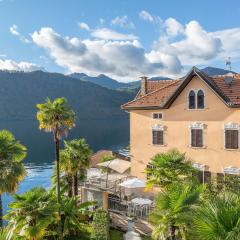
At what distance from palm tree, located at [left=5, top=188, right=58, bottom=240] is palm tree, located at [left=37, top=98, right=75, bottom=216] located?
6348 mm

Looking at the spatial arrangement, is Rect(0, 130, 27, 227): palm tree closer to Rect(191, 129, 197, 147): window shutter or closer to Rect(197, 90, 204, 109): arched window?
Rect(191, 129, 197, 147): window shutter

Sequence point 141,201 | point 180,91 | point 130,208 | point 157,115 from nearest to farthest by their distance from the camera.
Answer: point 141,201 → point 130,208 → point 180,91 → point 157,115

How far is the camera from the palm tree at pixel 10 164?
2481cm

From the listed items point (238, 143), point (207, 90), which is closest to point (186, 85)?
point (207, 90)

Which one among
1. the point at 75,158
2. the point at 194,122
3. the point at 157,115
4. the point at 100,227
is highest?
the point at 157,115

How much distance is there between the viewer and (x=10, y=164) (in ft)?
84.0

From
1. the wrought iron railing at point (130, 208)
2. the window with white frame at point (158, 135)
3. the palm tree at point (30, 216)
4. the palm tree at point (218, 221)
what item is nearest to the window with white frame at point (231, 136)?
the window with white frame at point (158, 135)

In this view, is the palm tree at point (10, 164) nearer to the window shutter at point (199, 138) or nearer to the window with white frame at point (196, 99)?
the window shutter at point (199, 138)

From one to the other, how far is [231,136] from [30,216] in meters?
18.3

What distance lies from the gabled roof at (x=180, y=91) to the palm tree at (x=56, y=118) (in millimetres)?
9740

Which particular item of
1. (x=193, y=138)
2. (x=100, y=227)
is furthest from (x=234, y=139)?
(x=100, y=227)

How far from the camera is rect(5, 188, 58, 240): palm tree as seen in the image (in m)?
20.2

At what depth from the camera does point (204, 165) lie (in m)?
32.4

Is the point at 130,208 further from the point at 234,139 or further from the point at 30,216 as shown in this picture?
the point at 30,216
